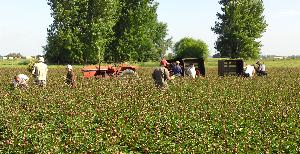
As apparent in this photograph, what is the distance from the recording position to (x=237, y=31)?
6881cm

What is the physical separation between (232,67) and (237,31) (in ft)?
134

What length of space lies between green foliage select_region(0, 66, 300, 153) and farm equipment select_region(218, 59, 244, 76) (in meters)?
11.7

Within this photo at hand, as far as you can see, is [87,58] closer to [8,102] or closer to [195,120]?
[8,102]

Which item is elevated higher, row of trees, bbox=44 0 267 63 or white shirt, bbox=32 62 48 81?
row of trees, bbox=44 0 267 63

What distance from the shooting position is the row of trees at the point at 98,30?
178 feet

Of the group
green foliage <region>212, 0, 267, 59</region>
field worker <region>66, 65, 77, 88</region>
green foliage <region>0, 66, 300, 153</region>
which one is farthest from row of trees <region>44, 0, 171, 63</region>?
green foliage <region>0, 66, 300, 153</region>

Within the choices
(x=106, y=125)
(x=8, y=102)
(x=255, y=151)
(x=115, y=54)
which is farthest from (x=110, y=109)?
(x=115, y=54)

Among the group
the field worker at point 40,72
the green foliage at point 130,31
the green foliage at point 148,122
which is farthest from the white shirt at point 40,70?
the green foliage at point 130,31

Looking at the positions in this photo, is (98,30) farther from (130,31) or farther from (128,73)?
(128,73)

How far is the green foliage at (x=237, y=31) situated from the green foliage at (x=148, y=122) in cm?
5259

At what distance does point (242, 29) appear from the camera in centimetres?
6969

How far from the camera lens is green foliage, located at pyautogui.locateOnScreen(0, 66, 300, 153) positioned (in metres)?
9.59

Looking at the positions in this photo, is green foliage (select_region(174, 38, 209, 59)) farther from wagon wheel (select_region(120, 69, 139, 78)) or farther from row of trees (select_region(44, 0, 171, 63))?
wagon wheel (select_region(120, 69, 139, 78))

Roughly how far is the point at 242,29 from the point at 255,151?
6245 centimetres
